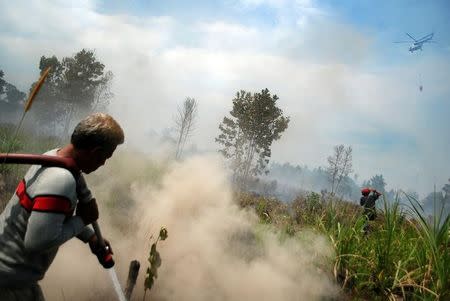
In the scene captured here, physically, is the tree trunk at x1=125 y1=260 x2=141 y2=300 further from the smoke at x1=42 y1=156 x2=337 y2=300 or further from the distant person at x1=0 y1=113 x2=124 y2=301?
the smoke at x1=42 y1=156 x2=337 y2=300

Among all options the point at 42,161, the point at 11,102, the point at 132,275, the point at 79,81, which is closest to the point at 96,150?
the point at 42,161

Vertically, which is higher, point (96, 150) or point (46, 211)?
point (96, 150)

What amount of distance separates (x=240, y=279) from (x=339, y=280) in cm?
133

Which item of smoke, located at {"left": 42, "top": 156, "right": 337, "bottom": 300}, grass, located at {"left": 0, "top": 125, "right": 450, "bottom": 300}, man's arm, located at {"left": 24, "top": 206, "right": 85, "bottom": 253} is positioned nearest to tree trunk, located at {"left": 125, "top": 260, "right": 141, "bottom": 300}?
man's arm, located at {"left": 24, "top": 206, "right": 85, "bottom": 253}

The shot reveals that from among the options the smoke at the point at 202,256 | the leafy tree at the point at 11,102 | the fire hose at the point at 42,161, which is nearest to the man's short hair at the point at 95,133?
the fire hose at the point at 42,161

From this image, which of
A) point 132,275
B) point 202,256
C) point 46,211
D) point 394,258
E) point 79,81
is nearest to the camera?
point 46,211

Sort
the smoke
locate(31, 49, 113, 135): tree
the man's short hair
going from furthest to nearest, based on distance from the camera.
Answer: locate(31, 49, 113, 135): tree
the smoke
the man's short hair

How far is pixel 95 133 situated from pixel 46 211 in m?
0.47

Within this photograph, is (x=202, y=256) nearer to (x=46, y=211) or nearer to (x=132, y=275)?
(x=132, y=275)

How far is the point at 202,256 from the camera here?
5723mm

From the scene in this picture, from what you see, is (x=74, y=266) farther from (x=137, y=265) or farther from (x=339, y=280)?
(x=339, y=280)

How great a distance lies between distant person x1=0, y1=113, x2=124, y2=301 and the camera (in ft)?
5.88

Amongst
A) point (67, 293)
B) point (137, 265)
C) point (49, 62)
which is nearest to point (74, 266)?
point (67, 293)

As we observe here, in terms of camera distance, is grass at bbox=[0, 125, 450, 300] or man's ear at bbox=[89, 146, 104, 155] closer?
man's ear at bbox=[89, 146, 104, 155]
